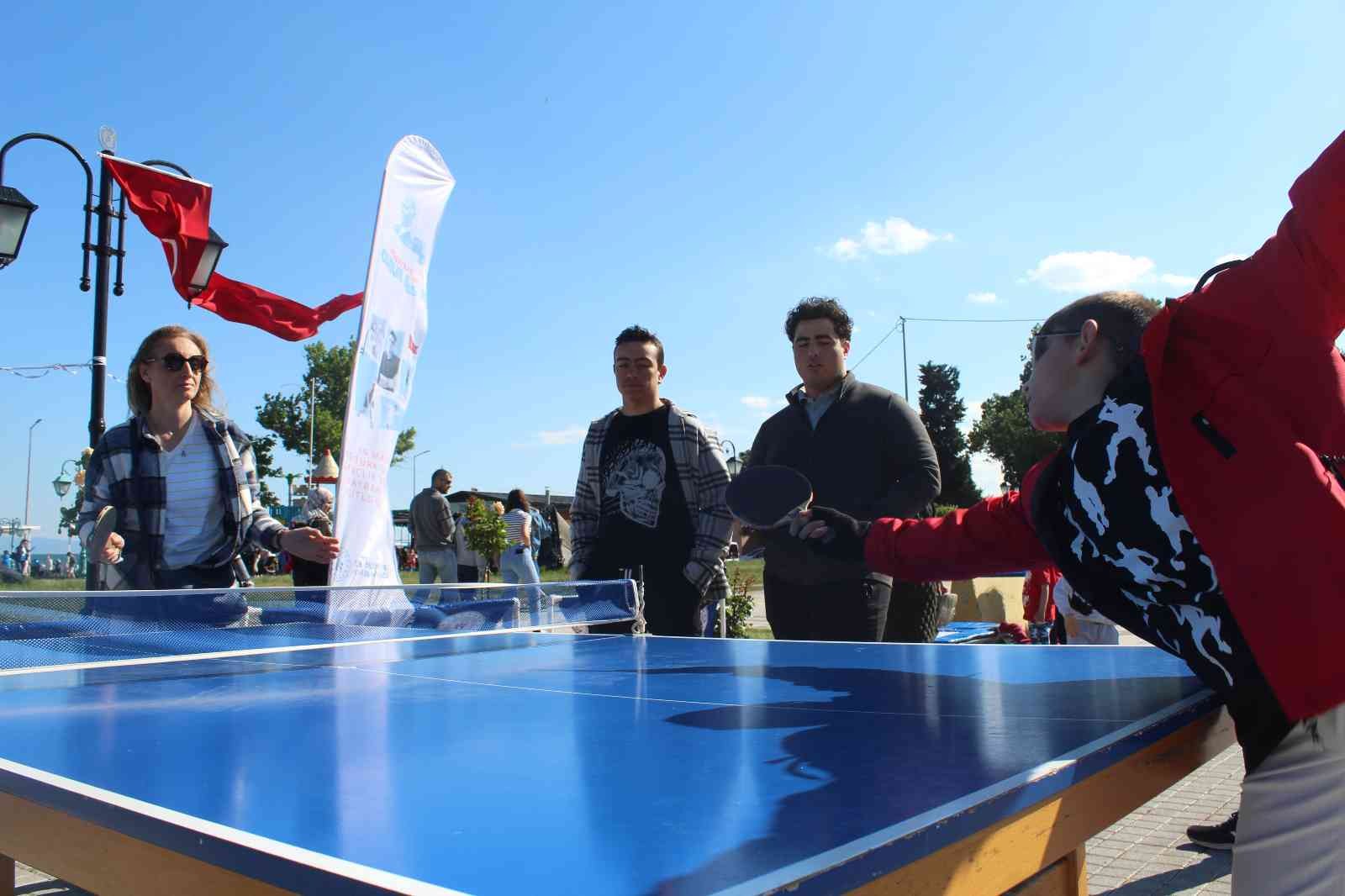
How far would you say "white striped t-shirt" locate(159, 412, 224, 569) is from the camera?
394 centimetres

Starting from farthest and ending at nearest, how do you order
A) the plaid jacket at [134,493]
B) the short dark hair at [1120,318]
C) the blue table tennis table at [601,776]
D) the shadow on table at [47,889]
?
1. the plaid jacket at [134,493]
2. the shadow on table at [47,889]
3. the short dark hair at [1120,318]
4. the blue table tennis table at [601,776]

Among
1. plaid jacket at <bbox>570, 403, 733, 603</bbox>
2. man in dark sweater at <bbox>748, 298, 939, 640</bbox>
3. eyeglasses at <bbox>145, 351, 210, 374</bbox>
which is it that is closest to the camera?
eyeglasses at <bbox>145, 351, 210, 374</bbox>

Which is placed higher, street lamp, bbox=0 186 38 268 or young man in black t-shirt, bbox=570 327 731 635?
street lamp, bbox=0 186 38 268

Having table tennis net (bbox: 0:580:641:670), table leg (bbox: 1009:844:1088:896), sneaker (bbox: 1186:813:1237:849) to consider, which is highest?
table tennis net (bbox: 0:580:641:670)

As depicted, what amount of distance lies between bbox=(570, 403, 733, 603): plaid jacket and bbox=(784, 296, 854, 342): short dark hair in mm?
658

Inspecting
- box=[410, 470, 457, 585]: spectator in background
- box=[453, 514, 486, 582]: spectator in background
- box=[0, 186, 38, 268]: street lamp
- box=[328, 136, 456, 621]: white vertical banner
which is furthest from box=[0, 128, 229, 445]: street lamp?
box=[453, 514, 486, 582]: spectator in background

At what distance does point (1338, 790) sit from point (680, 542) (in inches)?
130

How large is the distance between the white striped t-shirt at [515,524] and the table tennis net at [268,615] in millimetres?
9335

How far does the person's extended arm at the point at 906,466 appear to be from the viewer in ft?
13.4

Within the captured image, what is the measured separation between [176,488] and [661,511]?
198 centimetres

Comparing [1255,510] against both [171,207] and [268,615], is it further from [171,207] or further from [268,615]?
[171,207]

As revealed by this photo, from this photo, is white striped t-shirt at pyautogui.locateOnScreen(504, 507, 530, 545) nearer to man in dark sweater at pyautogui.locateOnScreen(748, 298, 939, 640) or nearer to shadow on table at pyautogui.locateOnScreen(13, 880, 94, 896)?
man in dark sweater at pyautogui.locateOnScreen(748, 298, 939, 640)

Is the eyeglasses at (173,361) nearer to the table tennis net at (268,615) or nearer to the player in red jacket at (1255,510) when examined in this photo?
the table tennis net at (268,615)

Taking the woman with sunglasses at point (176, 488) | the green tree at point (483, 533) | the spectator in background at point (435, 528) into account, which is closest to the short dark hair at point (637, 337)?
the woman with sunglasses at point (176, 488)
